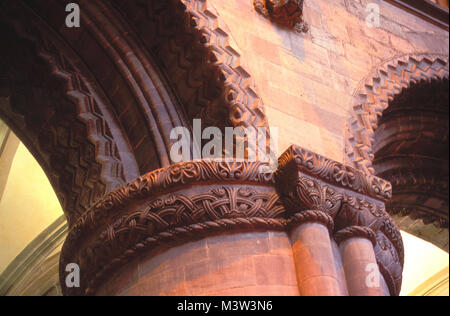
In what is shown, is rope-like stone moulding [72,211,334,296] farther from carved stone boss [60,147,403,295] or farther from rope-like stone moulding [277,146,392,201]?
rope-like stone moulding [277,146,392,201]

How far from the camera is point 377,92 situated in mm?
4895

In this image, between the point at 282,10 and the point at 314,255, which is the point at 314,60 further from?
the point at 314,255

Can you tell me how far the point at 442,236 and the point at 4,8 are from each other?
18.2 feet

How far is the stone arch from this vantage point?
13.6ft

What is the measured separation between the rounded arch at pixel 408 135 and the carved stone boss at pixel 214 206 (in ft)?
1.81

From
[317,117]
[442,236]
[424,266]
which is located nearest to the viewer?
[317,117]

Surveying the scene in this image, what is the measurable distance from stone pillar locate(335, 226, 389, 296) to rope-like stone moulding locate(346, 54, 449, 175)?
1.69 ft

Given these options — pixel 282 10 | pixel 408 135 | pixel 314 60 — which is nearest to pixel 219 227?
pixel 314 60

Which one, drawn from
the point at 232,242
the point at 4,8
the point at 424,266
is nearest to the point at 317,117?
the point at 232,242

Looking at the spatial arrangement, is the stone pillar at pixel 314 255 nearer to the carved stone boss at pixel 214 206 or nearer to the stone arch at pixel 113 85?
the carved stone boss at pixel 214 206

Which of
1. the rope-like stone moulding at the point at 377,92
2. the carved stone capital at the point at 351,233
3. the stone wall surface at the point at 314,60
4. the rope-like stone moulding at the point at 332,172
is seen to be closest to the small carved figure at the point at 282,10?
the stone wall surface at the point at 314,60

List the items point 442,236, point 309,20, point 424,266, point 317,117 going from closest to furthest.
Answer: point 317,117 < point 309,20 < point 442,236 < point 424,266

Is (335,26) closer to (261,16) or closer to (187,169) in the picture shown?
(261,16)

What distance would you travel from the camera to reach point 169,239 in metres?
3.46
